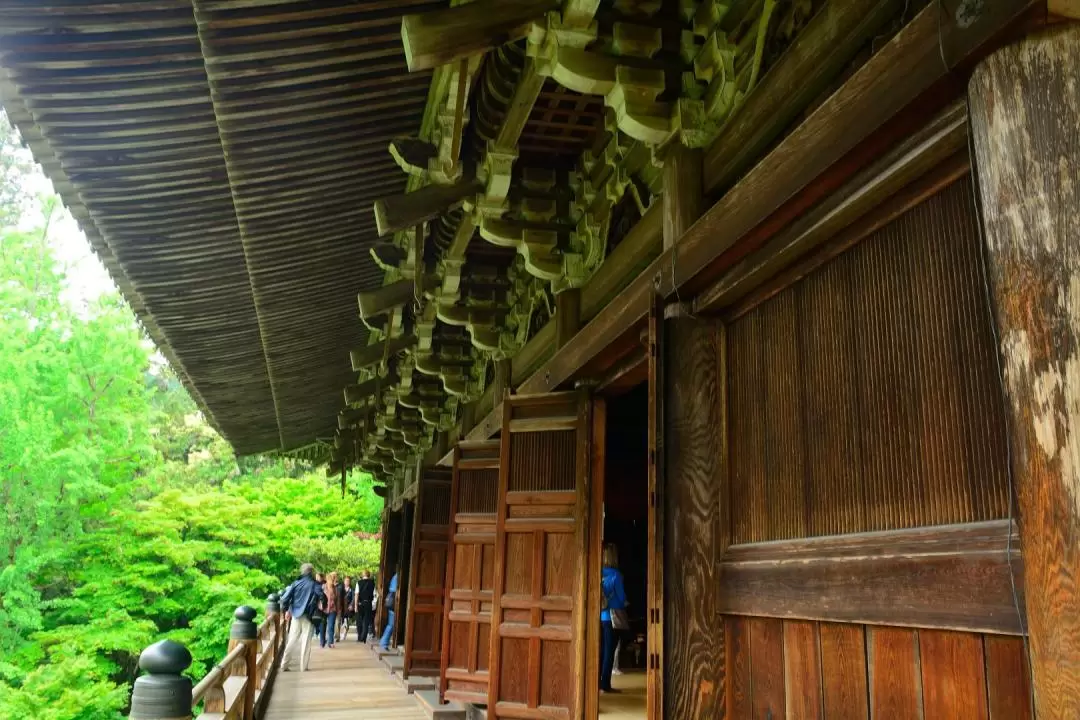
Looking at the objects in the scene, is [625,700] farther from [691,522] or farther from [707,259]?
[707,259]

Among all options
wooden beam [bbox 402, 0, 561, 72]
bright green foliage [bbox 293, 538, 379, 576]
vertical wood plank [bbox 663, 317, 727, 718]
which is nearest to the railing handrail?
vertical wood plank [bbox 663, 317, 727, 718]

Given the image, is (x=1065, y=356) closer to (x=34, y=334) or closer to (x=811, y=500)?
(x=811, y=500)

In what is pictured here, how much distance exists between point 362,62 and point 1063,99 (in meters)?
2.75

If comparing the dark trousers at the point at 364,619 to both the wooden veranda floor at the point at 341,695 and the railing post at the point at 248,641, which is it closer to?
the wooden veranda floor at the point at 341,695

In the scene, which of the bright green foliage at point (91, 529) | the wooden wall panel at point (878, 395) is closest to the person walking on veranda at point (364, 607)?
the bright green foliage at point (91, 529)

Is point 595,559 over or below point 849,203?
below

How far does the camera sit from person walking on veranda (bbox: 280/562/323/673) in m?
11.3

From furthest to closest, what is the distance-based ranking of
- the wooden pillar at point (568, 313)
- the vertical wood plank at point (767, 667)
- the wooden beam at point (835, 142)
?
the wooden pillar at point (568, 313) → the vertical wood plank at point (767, 667) → the wooden beam at point (835, 142)

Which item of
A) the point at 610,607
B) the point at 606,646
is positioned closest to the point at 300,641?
the point at 606,646

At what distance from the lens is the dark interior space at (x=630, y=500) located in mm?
9445

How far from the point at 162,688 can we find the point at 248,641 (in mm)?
3843

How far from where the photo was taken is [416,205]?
408 centimetres

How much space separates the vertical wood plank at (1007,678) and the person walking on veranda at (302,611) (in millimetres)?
10543

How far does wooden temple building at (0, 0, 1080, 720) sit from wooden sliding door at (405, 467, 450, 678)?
4650 mm
